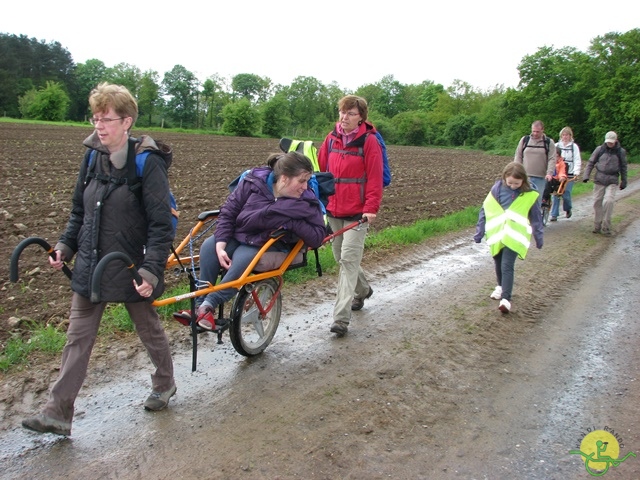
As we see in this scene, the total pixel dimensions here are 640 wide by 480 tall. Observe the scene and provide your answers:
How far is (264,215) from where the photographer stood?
4.17m

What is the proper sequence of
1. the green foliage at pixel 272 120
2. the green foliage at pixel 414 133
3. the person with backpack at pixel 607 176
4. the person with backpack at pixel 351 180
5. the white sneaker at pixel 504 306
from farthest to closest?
the green foliage at pixel 272 120, the green foliage at pixel 414 133, the person with backpack at pixel 607 176, the white sneaker at pixel 504 306, the person with backpack at pixel 351 180

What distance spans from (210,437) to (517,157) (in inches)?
339

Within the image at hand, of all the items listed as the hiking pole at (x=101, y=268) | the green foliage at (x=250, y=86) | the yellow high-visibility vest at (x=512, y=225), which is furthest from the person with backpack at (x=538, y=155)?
the green foliage at (x=250, y=86)

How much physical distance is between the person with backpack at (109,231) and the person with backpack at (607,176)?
990cm

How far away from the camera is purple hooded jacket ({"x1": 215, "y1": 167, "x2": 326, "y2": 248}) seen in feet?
13.8

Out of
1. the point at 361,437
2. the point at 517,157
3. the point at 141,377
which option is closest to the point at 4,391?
the point at 141,377

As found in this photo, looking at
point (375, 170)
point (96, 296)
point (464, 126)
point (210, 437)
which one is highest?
point (464, 126)

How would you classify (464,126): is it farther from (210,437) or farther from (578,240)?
(210,437)

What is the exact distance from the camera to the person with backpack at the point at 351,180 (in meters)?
5.06

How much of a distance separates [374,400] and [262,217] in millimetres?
1575

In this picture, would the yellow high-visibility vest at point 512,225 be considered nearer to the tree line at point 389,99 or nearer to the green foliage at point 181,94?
the tree line at point 389,99

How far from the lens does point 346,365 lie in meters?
4.47

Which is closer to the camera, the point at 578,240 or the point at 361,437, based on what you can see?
the point at 361,437

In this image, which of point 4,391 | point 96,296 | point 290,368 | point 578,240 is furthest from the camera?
point 578,240
